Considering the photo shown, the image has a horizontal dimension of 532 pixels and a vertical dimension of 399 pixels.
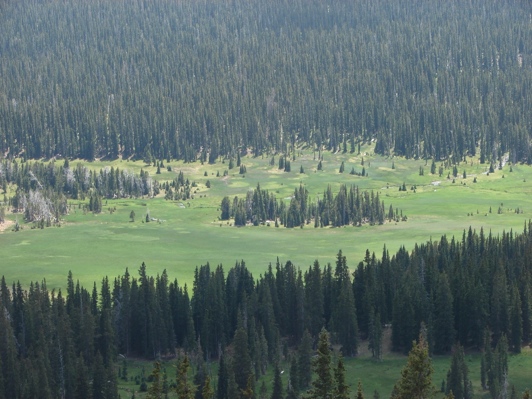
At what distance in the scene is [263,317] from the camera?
15012 cm

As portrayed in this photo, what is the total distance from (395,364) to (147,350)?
95.2ft

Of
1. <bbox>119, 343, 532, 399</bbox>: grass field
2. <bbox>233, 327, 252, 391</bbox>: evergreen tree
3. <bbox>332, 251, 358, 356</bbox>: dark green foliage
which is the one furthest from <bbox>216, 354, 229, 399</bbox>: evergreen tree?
<bbox>332, 251, 358, 356</bbox>: dark green foliage

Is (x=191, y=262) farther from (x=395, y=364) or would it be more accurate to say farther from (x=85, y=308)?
(x=395, y=364)

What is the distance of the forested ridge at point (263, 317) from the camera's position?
5453 inches

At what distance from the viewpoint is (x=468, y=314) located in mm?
145625

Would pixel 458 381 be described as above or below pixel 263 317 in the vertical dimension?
below

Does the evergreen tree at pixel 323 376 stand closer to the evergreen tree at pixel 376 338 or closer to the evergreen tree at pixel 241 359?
the evergreen tree at pixel 241 359

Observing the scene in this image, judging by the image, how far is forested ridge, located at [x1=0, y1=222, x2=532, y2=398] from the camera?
454ft

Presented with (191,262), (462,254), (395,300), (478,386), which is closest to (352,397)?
(478,386)

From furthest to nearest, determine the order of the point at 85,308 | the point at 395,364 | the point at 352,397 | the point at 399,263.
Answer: the point at 399,263 < the point at 85,308 < the point at 395,364 < the point at 352,397

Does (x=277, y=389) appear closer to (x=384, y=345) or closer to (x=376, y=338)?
(x=376, y=338)

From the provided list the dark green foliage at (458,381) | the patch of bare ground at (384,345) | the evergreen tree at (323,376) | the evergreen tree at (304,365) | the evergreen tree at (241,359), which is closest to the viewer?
the evergreen tree at (323,376)

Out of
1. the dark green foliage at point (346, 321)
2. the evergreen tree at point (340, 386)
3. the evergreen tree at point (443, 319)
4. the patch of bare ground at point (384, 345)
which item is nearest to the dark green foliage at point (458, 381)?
the evergreen tree at point (443, 319)

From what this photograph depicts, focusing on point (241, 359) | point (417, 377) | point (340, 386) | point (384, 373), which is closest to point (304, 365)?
point (241, 359)
